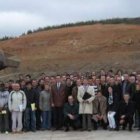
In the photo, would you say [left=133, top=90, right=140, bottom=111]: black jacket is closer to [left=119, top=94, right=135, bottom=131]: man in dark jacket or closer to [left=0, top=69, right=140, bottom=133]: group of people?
[left=0, top=69, right=140, bottom=133]: group of people

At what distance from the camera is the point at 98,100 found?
19.9 meters

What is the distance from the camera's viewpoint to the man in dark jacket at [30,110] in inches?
→ 794

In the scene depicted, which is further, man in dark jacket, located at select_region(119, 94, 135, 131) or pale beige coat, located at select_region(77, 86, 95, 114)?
pale beige coat, located at select_region(77, 86, 95, 114)

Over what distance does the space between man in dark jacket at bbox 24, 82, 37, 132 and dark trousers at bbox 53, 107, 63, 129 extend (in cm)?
73

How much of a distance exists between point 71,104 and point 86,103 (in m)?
0.52

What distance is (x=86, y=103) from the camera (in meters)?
19.9

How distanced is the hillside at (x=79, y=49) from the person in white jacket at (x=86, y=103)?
1477 centimetres

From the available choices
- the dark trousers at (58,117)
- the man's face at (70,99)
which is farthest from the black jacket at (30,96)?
the man's face at (70,99)

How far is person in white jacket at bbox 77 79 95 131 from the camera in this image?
19812 mm

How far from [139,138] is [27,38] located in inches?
1362

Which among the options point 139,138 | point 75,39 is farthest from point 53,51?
point 139,138

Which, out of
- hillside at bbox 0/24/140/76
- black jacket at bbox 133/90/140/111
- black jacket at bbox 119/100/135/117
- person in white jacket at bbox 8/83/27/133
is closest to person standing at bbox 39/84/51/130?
person in white jacket at bbox 8/83/27/133

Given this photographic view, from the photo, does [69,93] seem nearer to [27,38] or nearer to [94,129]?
[94,129]

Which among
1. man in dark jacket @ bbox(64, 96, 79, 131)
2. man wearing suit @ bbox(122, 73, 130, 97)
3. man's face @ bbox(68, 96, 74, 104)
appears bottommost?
man in dark jacket @ bbox(64, 96, 79, 131)
